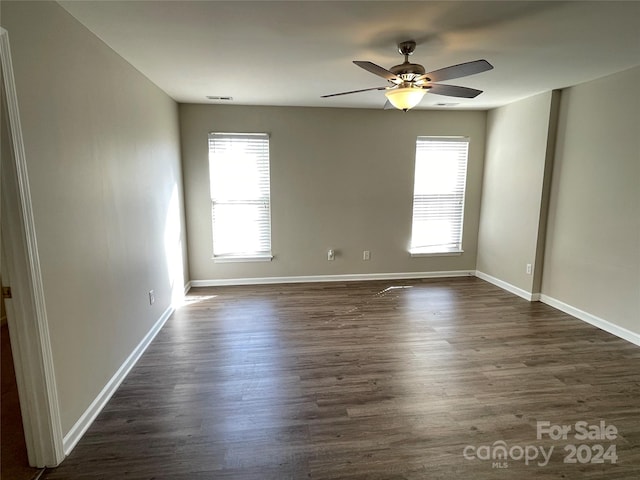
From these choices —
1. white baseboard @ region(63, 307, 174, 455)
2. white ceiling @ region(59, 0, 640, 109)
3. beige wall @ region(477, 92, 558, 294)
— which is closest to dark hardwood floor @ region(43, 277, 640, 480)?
white baseboard @ region(63, 307, 174, 455)

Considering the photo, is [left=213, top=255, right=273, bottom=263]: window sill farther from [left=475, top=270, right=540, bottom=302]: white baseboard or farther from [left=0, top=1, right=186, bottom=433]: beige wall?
[left=475, top=270, right=540, bottom=302]: white baseboard

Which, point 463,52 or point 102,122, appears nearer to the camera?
point 102,122

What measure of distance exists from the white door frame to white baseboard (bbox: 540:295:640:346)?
4.54m

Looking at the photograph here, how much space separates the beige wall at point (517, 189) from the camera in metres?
3.98

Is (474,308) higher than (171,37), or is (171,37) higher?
(171,37)

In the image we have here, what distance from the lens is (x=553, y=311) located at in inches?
153

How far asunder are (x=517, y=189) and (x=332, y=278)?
9.14 ft

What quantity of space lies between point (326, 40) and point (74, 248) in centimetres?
211

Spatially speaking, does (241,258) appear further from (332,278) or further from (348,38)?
(348,38)

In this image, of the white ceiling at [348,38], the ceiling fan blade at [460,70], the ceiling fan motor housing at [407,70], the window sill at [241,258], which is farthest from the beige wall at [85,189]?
the ceiling fan blade at [460,70]

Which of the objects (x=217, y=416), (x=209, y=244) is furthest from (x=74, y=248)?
(x=209, y=244)

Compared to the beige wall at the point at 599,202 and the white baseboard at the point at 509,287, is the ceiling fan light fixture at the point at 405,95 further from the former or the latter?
the white baseboard at the point at 509,287

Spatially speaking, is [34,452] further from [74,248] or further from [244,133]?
[244,133]

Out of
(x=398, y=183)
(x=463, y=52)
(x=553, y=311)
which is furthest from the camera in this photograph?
(x=398, y=183)
